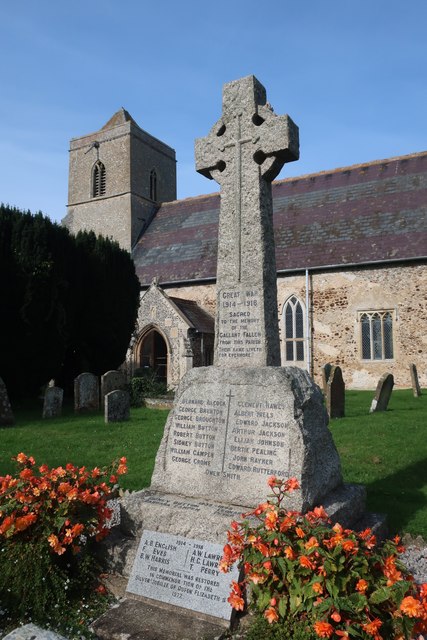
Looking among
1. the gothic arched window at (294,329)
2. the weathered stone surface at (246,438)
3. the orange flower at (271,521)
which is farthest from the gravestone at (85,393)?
the orange flower at (271,521)

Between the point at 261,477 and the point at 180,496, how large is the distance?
751 mm

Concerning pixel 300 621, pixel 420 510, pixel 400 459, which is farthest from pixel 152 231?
pixel 300 621

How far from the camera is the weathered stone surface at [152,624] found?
300 cm

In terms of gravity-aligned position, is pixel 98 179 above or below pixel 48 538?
above

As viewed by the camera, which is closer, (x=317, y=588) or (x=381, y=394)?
(x=317, y=588)

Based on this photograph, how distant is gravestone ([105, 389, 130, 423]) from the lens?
11008 millimetres

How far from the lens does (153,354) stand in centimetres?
2211

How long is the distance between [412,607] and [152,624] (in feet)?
5.39

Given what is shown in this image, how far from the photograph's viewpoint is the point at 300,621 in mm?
2738

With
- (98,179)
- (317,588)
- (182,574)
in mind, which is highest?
(98,179)

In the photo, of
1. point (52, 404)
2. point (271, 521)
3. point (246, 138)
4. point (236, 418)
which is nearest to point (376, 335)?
point (52, 404)

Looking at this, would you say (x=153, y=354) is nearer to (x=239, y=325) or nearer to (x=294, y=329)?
(x=294, y=329)

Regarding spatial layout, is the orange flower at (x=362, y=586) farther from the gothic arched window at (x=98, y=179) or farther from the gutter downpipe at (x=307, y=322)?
the gothic arched window at (x=98, y=179)

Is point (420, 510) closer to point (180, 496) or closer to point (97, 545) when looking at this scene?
point (180, 496)
